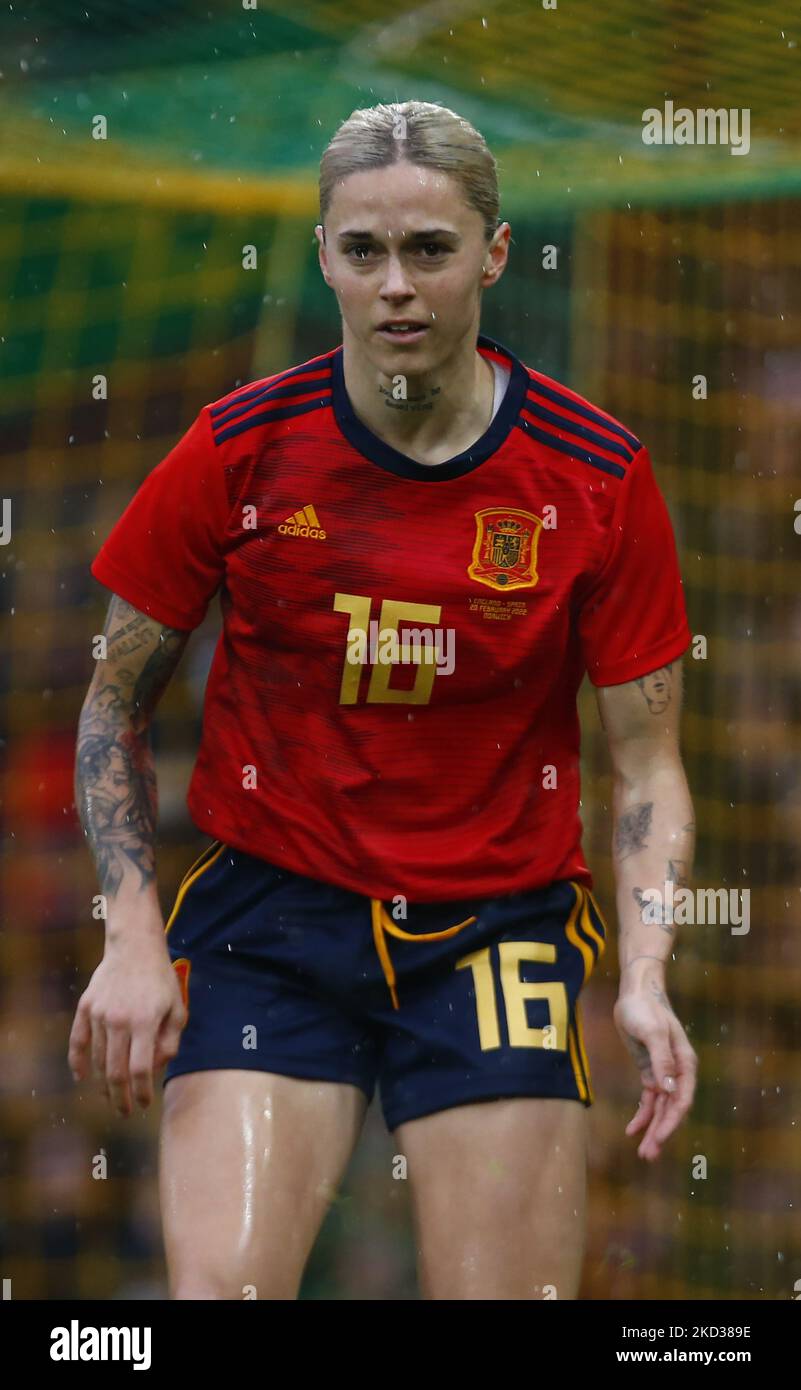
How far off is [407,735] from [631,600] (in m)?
0.38

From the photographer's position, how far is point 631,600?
3.13m

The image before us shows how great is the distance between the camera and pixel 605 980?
6562 millimetres

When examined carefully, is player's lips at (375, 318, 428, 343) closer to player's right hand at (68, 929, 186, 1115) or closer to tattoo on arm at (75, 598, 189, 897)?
tattoo on arm at (75, 598, 189, 897)

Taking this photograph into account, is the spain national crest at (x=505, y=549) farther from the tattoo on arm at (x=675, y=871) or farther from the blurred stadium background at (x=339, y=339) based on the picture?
the blurred stadium background at (x=339, y=339)

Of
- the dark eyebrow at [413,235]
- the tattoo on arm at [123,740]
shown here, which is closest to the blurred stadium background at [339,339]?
the dark eyebrow at [413,235]

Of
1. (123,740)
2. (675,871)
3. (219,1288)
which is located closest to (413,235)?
(123,740)

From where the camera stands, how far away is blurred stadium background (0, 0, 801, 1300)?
541cm

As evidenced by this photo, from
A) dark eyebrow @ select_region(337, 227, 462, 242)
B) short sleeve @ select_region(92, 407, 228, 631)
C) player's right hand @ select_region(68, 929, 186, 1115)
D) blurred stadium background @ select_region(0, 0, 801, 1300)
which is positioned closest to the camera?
player's right hand @ select_region(68, 929, 186, 1115)

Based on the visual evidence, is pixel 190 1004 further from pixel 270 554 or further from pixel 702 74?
pixel 702 74

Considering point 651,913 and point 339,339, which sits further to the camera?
point 339,339

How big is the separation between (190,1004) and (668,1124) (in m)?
0.70

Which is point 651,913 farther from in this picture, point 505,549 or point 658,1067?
A: point 505,549

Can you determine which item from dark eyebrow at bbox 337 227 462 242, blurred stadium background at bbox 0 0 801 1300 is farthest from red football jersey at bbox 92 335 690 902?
blurred stadium background at bbox 0 0 801 1300

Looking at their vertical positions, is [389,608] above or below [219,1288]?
above
